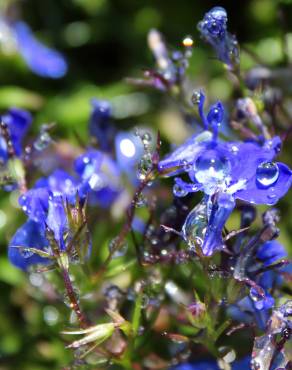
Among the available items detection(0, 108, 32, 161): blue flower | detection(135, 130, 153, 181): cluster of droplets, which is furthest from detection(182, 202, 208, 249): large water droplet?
detection(0, 108, 32, 161): blue flower

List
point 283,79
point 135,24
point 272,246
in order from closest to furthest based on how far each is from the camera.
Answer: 1. point 272,246
2. point 283,79
3. point 135,24

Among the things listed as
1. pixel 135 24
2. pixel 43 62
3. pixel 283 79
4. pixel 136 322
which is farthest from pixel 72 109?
pixel 136 322

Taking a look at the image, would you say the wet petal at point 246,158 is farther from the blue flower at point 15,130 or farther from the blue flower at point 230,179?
the blue flower at point 15,130

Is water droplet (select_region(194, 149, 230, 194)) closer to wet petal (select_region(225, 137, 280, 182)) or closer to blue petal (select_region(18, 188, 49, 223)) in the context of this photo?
wet petal (select_region(225, 137, 280, 182))

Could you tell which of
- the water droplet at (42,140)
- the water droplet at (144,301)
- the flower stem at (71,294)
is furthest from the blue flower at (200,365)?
the water droplet at (42,140)

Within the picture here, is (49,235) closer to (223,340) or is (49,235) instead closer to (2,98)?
(223,340)
